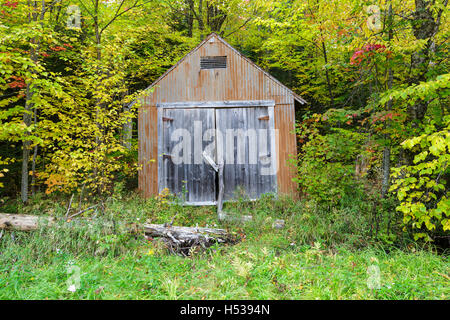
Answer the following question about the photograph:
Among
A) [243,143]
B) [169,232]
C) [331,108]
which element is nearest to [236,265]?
[169,232]

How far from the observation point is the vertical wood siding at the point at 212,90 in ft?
24.5

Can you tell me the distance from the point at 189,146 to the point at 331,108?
4.38 meters

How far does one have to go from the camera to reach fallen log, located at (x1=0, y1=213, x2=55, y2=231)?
4369 millimetres

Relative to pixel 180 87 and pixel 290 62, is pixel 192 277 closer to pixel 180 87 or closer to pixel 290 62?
pixel 180 87

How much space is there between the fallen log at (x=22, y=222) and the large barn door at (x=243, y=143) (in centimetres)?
461

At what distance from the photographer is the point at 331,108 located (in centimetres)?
655

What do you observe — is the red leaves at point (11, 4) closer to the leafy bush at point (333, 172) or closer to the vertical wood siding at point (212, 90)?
the vertical wood siding at point (212, 90)

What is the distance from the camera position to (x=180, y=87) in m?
7.52

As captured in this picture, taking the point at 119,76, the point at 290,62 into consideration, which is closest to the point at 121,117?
the point at 119,76

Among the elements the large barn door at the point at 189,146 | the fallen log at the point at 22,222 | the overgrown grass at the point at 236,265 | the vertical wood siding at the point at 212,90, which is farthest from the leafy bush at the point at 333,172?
the fallen log at the point at 22,222

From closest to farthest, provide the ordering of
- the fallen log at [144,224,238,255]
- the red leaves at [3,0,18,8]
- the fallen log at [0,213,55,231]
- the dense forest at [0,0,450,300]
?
the dense forest at [0,0,450,300] → the fallen log at [0,213,55,231] → the fallen log at [144,224,238,255] → the red leaves at [3,0,18,8]

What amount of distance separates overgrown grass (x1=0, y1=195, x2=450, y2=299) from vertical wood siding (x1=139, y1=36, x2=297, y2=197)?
2.69 m

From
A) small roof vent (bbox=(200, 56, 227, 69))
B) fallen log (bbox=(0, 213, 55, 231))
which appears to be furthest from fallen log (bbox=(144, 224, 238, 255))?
small roof vent (bbox=(200, 56, 227, 69))

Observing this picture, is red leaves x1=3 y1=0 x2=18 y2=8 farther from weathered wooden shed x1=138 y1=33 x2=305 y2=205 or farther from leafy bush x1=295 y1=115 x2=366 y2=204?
leafy bush x1=295 y1=115 x2=366 y2=204
